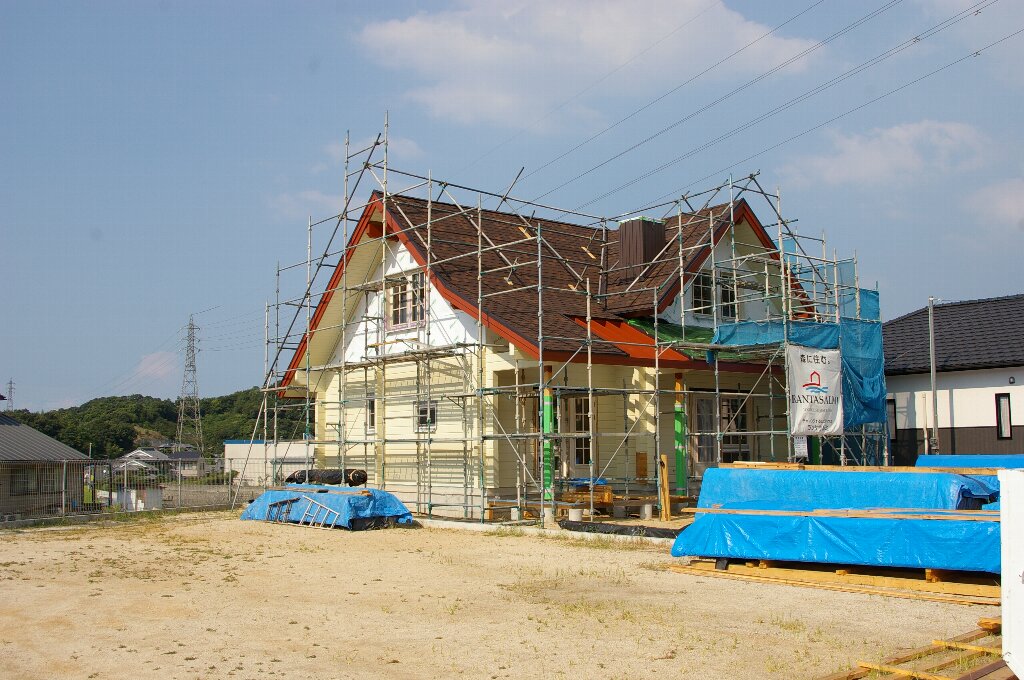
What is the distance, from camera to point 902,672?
22.6 ft

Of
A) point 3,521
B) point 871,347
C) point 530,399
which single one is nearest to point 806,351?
point 871,347

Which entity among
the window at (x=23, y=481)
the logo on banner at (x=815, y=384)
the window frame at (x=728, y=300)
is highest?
the window frame at (x=728, y=300)

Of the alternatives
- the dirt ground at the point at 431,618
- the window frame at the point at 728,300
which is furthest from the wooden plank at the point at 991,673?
the window frame at the point at 728,300

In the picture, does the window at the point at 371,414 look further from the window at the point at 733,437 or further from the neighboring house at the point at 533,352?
the window at the point at 733,437

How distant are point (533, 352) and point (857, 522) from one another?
8.63 metres

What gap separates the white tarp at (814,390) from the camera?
20.5 meters

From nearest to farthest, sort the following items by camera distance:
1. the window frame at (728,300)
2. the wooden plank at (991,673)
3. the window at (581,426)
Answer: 1. the wooden plank at (991,673)
2. the window at (581,426)
3. the window frame at (728,300)

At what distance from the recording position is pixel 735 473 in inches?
576

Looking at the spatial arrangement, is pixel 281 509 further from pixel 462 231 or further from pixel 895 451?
pixel 895 451

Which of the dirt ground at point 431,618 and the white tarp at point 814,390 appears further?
the white tarp at point 814,390

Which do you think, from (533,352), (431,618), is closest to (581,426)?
(533,352)

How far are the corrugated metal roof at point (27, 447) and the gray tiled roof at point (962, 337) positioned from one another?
22303mm

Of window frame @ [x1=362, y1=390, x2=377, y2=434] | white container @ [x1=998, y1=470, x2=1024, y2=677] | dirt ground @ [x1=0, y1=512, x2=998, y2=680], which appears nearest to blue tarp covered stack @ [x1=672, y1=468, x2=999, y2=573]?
dirt ground @ [x1=0, y1=512, x2=998, y2=680]

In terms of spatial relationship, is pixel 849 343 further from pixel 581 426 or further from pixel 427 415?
pixel 427 415
